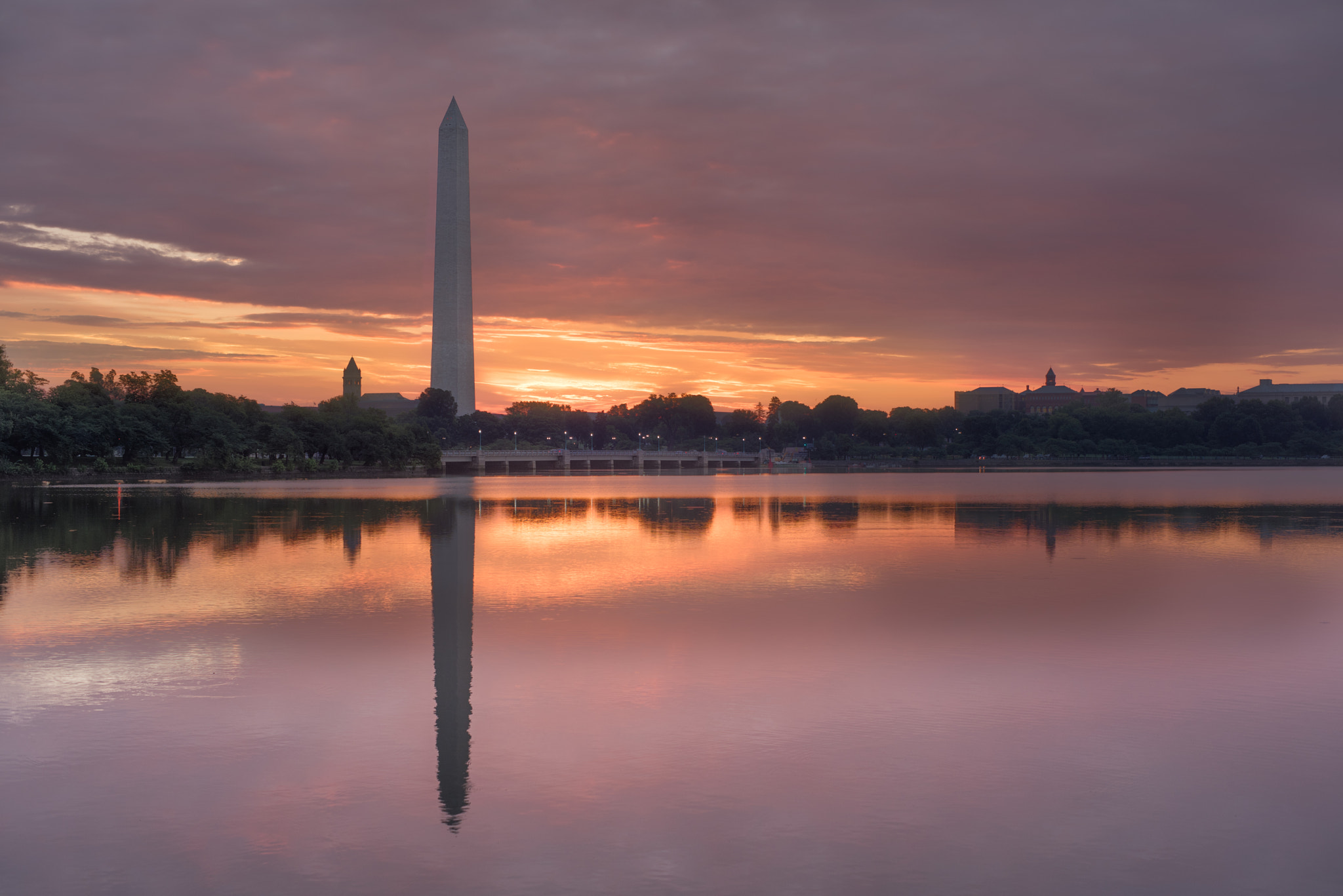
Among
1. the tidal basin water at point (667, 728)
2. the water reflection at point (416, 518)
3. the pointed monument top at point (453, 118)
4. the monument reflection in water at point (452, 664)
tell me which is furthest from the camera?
the pointed monument top at point (453, 118)

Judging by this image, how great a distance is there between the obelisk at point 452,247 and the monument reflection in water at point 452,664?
107831 millimetres

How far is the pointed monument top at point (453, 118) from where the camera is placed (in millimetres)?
133250

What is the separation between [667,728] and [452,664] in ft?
14.8

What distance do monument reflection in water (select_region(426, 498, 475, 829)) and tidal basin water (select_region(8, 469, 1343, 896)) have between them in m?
0.07

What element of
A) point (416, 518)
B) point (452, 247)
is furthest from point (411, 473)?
point (416, 518)

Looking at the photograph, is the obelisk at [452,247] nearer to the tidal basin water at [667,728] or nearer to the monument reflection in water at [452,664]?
the monument reflection in water at [452,664]

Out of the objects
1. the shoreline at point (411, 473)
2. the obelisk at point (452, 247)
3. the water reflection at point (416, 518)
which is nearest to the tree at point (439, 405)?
the obelisk at point (452, 247)

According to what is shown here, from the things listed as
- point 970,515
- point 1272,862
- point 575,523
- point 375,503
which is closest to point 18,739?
point 1272,862

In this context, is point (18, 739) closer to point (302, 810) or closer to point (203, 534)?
point (302, 810)

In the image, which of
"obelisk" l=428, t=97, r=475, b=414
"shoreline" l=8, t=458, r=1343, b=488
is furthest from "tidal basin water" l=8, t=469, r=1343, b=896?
"obelisk" l=428, t=97, r=475, b=414

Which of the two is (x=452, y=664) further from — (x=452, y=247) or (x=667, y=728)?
(x=452, y=247)

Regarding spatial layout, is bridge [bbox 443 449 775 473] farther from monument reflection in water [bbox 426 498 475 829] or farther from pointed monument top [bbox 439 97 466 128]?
monument reflection in water [bbox 426 498 475 829]

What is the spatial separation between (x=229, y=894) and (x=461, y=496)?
6155 centimetres

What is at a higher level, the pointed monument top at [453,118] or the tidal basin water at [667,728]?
the pointed monument top at [453,118]
